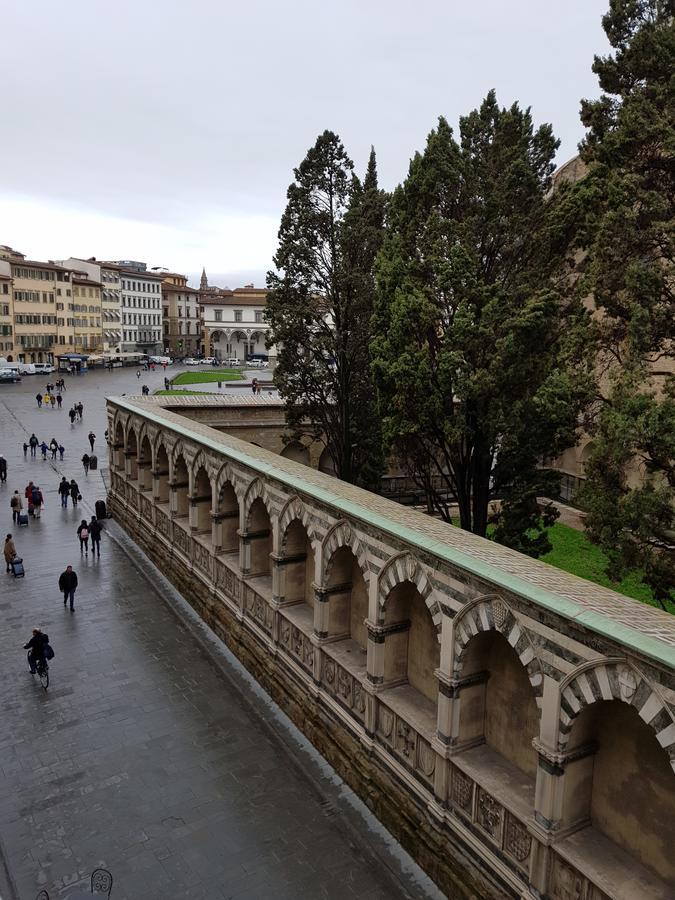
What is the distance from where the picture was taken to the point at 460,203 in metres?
16.6

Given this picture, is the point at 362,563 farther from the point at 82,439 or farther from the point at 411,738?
the point at 82,439

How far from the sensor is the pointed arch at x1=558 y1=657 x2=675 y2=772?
20.3 feet

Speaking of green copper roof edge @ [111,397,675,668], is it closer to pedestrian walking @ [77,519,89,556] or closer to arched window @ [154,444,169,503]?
arched window @ [154,444,169,503]

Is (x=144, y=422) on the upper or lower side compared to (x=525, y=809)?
upper

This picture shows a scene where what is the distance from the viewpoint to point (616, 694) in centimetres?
671

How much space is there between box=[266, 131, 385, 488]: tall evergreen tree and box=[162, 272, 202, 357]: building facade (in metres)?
112

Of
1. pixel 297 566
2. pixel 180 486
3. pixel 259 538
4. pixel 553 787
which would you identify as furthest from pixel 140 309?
pixel 553 787

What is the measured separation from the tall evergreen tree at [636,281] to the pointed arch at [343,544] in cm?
470

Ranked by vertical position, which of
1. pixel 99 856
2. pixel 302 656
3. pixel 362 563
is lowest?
pixel 99 856

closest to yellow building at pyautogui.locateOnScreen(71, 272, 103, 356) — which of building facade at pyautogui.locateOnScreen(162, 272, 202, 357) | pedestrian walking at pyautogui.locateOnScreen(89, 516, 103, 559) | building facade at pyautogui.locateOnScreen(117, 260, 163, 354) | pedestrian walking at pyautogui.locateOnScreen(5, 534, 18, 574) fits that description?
building facade at pyautogui.locateOnScreen(117, 260, 163, 354)

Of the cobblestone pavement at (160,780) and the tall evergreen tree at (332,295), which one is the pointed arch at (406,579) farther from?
the tall evergreen tree at (332,295)

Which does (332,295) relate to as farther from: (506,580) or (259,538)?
(506,580)

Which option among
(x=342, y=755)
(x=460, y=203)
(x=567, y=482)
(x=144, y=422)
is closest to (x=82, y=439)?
(x=144, y=422)

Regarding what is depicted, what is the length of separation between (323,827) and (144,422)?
50.9 feet
